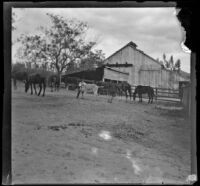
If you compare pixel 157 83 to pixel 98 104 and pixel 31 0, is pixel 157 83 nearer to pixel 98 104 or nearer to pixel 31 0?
pixel 98 104

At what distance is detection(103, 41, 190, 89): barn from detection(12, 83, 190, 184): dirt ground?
0.42 m

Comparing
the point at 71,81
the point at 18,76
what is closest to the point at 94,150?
the point at 71,81

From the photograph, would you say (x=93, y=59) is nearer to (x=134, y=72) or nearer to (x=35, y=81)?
(x=134, y=72)

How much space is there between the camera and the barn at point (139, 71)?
12.3 feet

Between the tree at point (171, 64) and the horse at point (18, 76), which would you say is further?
the tree at point (171, 64)

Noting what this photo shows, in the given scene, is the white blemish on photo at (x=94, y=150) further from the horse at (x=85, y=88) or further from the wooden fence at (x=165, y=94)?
the wooden fence at (x=165, y=94)

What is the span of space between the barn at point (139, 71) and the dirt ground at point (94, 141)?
42 cm

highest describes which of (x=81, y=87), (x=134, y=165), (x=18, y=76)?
(x=18, y=76)

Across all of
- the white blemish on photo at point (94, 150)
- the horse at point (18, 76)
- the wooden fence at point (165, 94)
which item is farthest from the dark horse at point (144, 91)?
the horse at point (18, 76)

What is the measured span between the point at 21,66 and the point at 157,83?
2192mm

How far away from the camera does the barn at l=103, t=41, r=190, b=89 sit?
12.3ft

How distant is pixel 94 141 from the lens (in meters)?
3.50

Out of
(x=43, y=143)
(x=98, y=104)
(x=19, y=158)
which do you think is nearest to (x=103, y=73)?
(x=98, y=104)

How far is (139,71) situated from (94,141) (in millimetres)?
1380
